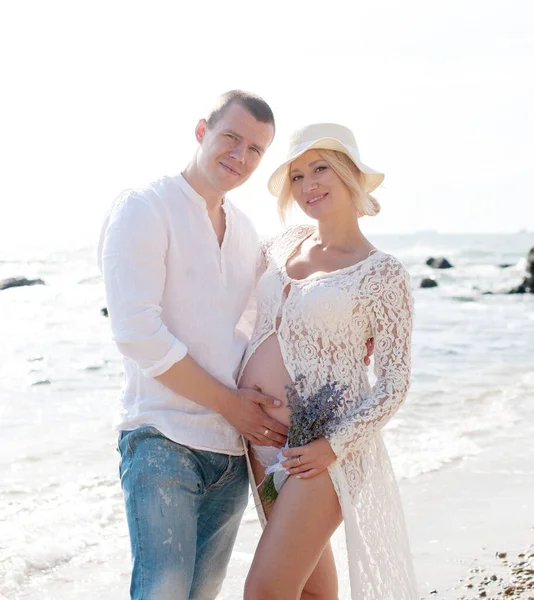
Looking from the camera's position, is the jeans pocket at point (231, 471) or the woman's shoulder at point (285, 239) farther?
the woman's shoulder at point (285, 239)

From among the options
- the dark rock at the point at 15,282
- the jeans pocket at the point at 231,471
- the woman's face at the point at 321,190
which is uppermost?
the woman's face at the point at 321,190

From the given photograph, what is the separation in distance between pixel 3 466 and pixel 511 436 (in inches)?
208

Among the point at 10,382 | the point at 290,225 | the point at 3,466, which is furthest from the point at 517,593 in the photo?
the point at 10,382

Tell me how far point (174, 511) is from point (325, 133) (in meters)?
1.80

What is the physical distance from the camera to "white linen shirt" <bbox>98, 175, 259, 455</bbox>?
123 inches

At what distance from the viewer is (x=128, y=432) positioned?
10.6 feet

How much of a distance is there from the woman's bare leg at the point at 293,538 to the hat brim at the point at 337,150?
4.61ft

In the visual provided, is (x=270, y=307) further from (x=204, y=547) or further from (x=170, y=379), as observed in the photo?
(x=204, y=547)

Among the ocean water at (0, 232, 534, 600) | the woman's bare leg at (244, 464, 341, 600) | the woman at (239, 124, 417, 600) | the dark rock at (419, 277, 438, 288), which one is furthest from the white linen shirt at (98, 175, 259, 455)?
the dark rock at (419, 277, 438, 288)

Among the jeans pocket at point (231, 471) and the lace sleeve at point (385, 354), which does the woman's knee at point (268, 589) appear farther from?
the lace sleeve at point (385, 354)

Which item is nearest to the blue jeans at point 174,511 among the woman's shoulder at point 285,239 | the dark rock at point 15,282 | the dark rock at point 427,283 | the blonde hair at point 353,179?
the woman's shoulder at point 285,239

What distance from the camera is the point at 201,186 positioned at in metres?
3.48

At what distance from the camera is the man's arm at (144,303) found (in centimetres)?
310

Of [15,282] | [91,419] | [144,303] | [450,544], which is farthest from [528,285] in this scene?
[144,303]
